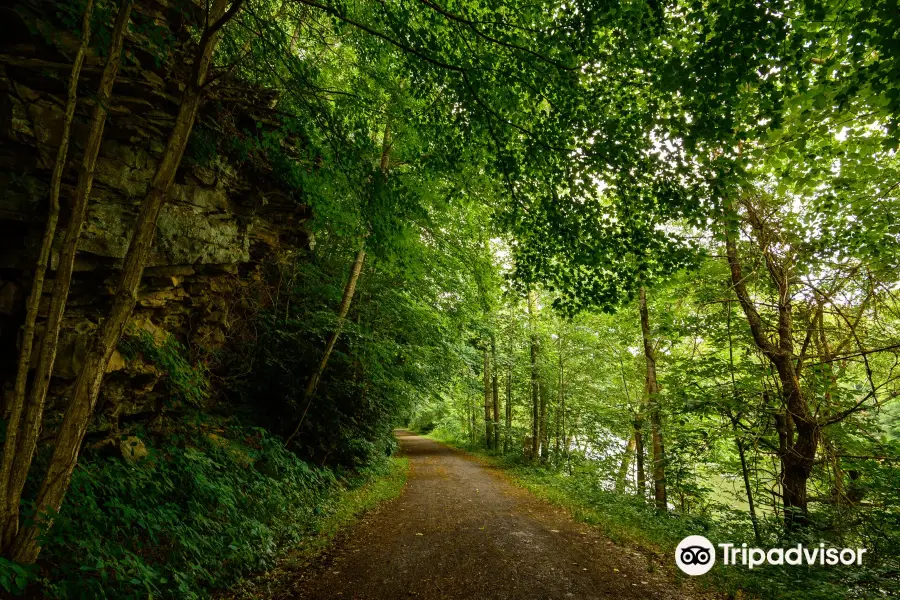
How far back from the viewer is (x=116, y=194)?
5.10 metres

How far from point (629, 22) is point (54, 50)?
6.83 metres

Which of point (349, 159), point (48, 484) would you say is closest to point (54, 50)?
point (349, 159)

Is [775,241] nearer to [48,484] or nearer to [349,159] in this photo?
[349,159]

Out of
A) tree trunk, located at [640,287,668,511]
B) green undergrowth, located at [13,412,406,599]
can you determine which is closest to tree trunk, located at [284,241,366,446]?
green undergrowth, located at [13,412,406,599]

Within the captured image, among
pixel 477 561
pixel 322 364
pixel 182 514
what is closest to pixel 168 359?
pixel 182 514

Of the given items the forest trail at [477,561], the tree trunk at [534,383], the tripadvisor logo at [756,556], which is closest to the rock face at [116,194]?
the forest trail at [477,561]

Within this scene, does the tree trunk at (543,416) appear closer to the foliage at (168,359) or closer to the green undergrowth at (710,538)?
the green undergrowth at (710,538)

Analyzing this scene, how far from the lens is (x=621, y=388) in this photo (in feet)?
57.8

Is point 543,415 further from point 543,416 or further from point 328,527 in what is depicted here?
point 328,527

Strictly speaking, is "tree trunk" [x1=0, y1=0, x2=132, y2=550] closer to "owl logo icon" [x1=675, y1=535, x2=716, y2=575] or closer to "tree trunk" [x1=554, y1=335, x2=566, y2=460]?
"owl logo icon" [x1=675, y1=535, x2=716, y2=575]

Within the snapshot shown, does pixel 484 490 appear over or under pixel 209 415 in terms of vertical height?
under

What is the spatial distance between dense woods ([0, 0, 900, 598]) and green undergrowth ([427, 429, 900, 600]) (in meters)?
0.08

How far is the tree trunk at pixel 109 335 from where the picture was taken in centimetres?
324

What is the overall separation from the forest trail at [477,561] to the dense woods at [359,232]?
42.1 inches
